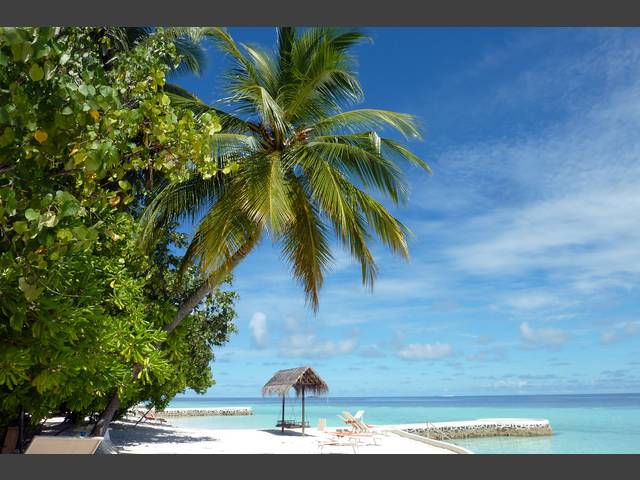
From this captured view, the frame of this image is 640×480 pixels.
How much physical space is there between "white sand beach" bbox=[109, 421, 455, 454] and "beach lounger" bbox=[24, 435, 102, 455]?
15.0ft

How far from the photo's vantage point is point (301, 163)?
6.64 metres

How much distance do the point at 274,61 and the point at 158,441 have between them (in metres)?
8.66

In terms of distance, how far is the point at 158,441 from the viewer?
477 inches

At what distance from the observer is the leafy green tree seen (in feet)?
7.63

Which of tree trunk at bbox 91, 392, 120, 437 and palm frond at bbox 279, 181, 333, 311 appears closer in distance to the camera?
palm frond at bbox 279, 181, 333, 311

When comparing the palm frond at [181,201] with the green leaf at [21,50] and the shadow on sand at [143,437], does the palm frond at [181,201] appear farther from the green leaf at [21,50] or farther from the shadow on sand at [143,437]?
the shadow on sand at [143,437]

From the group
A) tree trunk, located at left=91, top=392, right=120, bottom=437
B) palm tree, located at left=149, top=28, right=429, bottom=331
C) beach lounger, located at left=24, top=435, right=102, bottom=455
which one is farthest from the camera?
tree trunk, located at left=91, top=392, right=120, bottom=437

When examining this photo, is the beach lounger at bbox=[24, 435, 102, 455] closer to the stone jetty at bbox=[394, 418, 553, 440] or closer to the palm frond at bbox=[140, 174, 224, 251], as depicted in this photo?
the palm frond at bbox=[140, 174, 224, 251]

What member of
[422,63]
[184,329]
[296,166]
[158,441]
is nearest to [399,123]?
[296,166]

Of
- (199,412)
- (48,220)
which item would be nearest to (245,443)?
(48,220)

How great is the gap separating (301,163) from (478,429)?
21.2 m

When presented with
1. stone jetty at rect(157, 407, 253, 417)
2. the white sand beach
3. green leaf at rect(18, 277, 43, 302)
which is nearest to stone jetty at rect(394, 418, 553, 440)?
the white sand beach

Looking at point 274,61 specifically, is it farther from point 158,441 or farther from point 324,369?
point 324,369

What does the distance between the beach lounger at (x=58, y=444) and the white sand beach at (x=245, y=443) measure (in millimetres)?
4581
